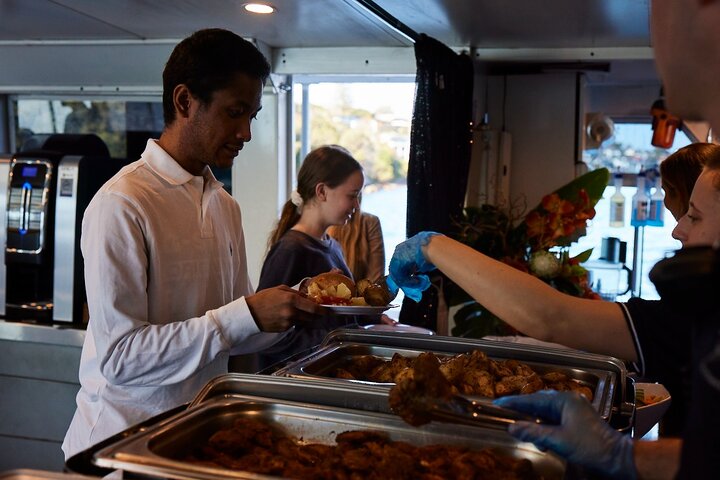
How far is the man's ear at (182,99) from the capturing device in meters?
1.94

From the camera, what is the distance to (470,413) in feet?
4.57

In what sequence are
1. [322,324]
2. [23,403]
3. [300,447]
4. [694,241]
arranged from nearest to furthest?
[300,447], [694,241], [322,324], [23,403]

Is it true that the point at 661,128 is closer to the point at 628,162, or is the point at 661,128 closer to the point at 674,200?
the point at 628,162

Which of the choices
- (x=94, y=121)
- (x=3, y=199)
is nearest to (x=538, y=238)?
(x=3, y=199)

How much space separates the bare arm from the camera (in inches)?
68.7

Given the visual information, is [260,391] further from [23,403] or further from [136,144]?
[136,144]

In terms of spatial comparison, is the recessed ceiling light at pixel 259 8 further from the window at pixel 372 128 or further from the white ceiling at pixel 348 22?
the window at pixel 372 128

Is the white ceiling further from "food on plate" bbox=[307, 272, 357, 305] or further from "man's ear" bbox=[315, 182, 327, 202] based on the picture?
"food on plate" bbox=[307, 272, 357, 305]

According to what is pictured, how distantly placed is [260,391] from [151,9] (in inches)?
95.4

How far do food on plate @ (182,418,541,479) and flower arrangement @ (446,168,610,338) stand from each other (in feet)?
6.55

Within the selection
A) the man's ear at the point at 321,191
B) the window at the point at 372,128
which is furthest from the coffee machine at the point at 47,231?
the window at the point at 372,128

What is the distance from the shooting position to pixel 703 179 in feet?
5.96

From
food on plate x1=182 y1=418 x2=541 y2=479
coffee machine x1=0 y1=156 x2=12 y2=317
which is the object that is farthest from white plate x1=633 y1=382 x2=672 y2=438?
coffee machine x1=0 y1=156 x2=12 y2=317

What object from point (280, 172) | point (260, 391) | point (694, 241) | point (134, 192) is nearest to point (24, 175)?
point (280, 172)
